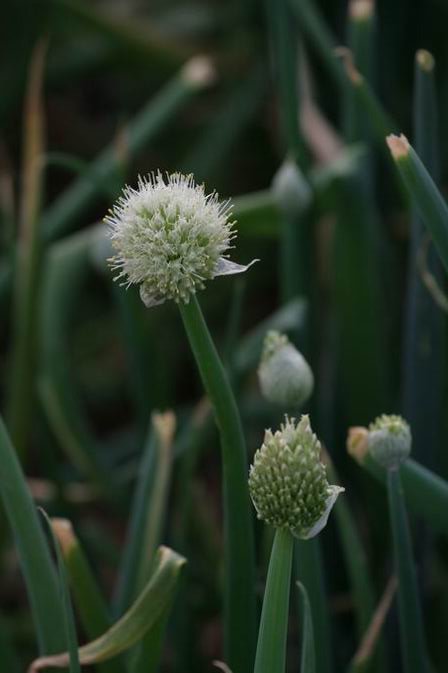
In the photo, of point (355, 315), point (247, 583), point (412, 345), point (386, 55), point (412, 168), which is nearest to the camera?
point (412, 168)

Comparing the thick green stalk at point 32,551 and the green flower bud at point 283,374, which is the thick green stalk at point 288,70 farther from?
the thick green stalk at point 32,551

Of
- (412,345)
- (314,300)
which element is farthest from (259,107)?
(412,345)

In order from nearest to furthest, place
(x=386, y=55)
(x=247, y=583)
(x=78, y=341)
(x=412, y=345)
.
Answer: (x=247, y=583), (x=412, y=345), (x=386, y=55), (x=78, y=341)

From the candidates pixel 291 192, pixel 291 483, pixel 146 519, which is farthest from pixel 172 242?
pixel 291 192

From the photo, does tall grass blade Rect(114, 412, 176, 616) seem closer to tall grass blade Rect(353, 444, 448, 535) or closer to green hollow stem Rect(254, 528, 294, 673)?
tall grass blade Rect(353, 444, 448, 535)

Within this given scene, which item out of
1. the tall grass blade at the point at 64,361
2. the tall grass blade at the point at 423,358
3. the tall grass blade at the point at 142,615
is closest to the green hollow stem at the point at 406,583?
the tall grass blade at the point at 142,615

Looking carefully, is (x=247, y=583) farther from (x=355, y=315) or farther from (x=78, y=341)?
(x=78, y=341)
